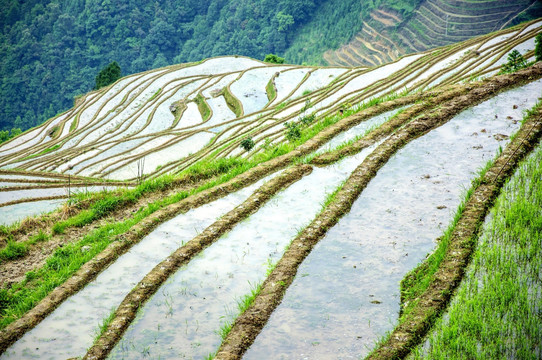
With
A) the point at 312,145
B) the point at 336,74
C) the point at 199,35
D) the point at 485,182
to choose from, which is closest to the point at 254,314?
the point at 485,182

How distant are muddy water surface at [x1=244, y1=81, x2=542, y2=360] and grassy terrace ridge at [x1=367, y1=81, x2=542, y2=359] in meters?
0.16

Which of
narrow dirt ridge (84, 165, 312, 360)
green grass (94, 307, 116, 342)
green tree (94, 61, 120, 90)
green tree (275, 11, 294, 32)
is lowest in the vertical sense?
green grass (94, 307, 116, 342)

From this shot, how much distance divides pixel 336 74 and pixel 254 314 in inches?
1026

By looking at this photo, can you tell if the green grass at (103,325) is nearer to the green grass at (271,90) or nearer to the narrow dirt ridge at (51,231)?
the narrow dirt ridge at (51,231)

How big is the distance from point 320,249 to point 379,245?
0.66m

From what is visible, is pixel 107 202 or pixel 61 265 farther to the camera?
pixel 107 202

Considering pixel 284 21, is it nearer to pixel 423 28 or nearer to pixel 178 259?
pixel 423 28

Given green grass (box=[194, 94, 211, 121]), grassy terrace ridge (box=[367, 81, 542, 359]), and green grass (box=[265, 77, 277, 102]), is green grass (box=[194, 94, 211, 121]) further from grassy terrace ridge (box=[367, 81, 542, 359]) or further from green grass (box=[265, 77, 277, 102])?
grassy terrace ridge (box=[367, 81, 542, 359])

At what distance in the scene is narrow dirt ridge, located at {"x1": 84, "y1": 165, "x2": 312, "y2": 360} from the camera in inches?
180

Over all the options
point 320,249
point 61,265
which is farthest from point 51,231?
point 320,249

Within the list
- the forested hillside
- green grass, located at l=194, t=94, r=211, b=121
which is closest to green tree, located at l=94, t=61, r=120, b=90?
green grass, located at l=194, t=94, r=211, b=121

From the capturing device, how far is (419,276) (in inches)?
187

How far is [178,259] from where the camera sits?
568 cm

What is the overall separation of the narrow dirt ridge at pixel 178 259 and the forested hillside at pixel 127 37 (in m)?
58.8
